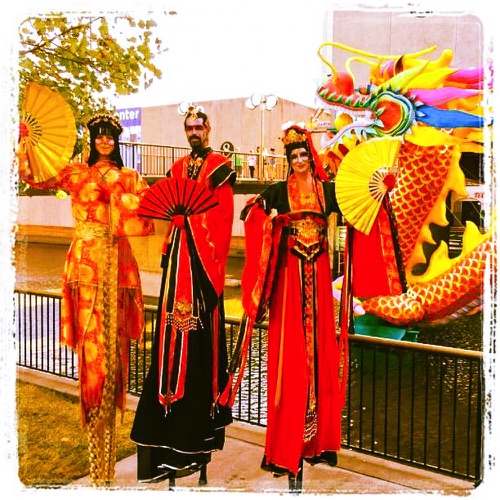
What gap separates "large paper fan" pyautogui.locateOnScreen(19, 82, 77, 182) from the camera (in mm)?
3500

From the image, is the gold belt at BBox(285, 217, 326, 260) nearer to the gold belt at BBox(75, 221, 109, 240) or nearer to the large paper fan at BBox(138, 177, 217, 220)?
the large paper fan at BBox(138, 177, 217, 220)

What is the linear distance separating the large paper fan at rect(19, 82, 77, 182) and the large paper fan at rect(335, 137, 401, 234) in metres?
1.69

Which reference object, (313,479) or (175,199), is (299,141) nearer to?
(175,199)

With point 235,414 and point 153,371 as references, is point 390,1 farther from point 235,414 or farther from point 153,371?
point 235,414

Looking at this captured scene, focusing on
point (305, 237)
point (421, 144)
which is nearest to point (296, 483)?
point (305, 237)

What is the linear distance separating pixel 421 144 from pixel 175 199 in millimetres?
3625

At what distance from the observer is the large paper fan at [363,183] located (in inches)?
133

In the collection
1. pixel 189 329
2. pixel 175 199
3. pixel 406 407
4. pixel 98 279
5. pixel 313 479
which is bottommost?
pixel 406 407

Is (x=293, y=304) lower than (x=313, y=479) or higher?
higher

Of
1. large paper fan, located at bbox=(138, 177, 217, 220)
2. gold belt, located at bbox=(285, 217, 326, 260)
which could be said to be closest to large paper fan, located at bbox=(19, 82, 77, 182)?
large paper fan, located at bbox=(138, 177, 217, 220)

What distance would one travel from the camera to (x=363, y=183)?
3.39 metres

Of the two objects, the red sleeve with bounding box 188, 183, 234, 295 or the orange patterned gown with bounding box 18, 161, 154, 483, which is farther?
the orange patterned gown with bounding box 18, 161, 154, 483

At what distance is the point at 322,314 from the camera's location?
3.54 metres

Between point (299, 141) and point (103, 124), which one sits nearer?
point (299, 141)
